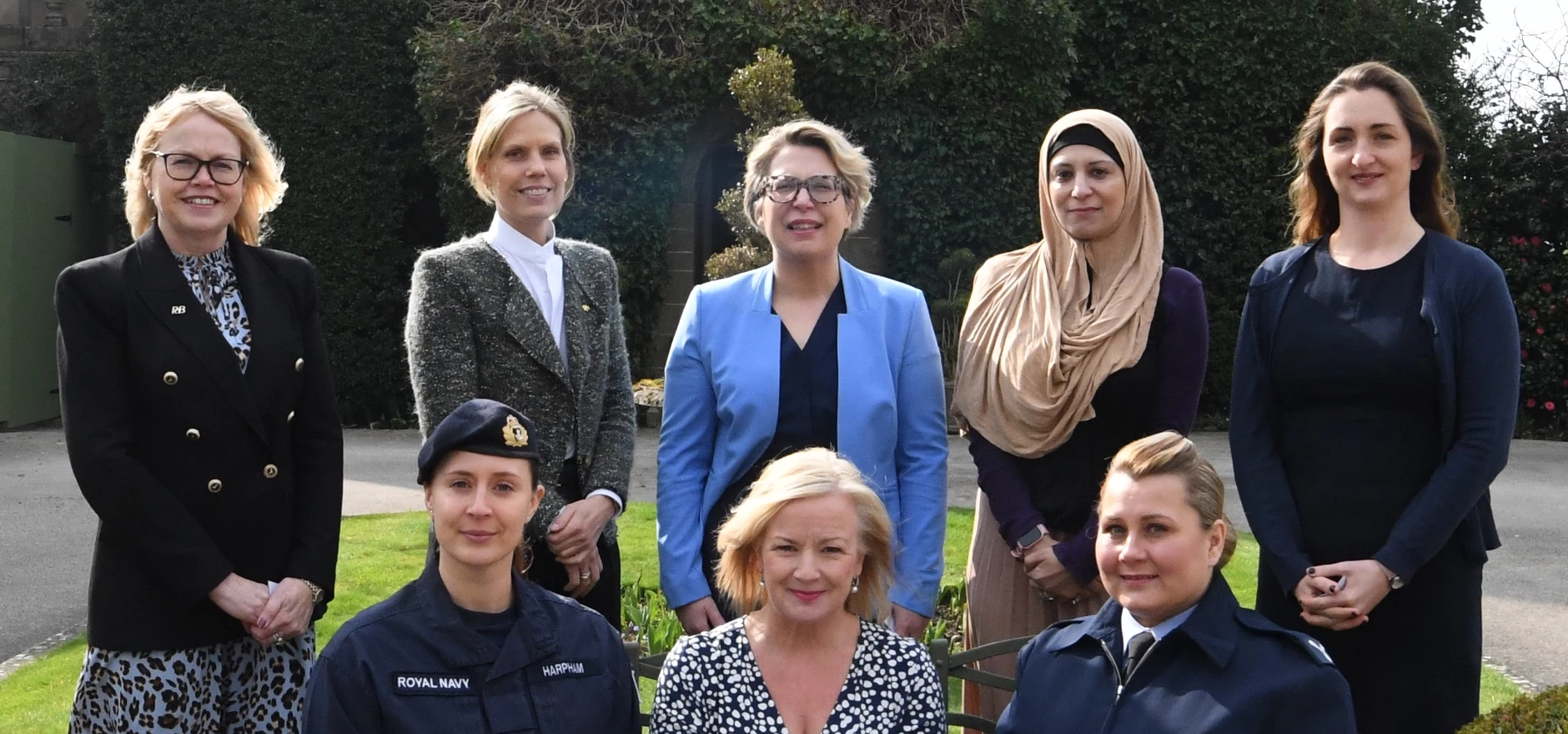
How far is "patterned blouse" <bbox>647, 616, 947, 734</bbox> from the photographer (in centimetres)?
279

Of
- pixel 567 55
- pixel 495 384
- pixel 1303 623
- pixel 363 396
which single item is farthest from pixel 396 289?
pixel 1303 623

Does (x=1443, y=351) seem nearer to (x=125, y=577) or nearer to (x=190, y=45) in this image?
(x=125, y=577)

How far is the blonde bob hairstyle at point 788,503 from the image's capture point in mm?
2844

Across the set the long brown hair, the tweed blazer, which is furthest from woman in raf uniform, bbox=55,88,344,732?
the long brown hair

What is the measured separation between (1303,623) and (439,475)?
6.27ft

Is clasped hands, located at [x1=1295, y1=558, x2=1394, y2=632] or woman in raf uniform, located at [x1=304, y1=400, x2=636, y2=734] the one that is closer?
woman in raf uniform, located at [x1=304, y1=400, x2=636, y2=734]

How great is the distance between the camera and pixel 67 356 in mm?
3012

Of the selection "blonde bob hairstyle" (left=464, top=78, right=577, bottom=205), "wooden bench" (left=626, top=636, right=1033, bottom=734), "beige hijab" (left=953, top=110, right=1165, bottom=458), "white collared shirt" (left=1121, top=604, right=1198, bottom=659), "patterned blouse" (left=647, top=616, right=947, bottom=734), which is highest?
"blonde bob hairstyle" (left=464, top=78, right=577, bottom=205)

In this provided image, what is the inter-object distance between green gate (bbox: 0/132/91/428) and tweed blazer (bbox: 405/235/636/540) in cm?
1109

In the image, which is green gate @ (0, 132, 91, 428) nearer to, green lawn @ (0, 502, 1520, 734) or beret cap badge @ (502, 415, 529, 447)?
green lawn @ (0, 502, 1520, 734)

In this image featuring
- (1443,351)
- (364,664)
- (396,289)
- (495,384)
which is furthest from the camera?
(396,289)

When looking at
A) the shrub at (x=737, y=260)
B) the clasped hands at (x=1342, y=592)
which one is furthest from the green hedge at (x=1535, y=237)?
the clasped hands at (x=1342, y=592)

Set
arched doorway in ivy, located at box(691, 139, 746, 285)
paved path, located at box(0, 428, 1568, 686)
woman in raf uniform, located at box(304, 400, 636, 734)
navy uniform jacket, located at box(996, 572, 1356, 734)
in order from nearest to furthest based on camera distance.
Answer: navy uniform jacket, located at box(996, 572, 1356, 734), woman in raf uniform, located at box(304, 400, 636, 734), paved path, located at box(0, 428, 1568, 686), arched doorway in ivy, located at box(691, 139, 746, 285)

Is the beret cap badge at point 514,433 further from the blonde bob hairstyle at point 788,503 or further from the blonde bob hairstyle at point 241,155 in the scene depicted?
the blonde bob hairstyle at point 241,155
